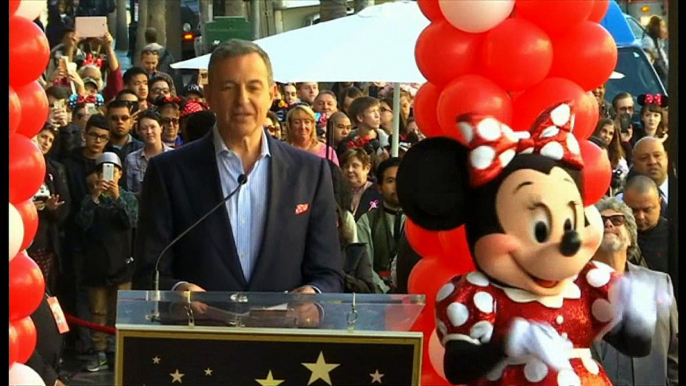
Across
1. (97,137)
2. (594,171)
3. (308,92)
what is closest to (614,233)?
(594,171)

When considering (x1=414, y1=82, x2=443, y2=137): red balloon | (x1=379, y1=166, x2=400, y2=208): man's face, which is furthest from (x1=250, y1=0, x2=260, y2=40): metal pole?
(x1=414, y1=82, x2=443, y2=137): red balloon

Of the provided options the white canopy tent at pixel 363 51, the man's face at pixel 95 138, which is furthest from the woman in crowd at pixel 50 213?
the white canopy tent at pixel 363 51

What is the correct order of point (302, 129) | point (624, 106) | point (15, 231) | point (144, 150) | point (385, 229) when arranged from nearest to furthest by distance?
1. point (15, 231)
2. point (302, 129)
3. point (385, 229)
4. point (144, 150)
5. point (624, 106)

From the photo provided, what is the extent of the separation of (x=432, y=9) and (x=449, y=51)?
15 cm

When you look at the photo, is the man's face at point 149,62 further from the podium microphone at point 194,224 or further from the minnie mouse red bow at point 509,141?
the minnie mouse red bow at point 509,141

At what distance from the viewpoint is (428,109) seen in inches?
125

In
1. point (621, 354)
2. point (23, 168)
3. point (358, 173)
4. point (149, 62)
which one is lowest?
point (621, 354)

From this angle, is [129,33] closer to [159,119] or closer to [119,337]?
[159,119]

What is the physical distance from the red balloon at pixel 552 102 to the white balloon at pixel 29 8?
48.1 inches

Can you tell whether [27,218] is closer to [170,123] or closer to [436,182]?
[436,182]

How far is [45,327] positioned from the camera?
3410 mm

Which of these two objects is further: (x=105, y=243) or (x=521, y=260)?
(x=105, y=243)

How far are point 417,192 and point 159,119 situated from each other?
2728mm

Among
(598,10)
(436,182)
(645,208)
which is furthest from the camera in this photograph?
(645,208)
